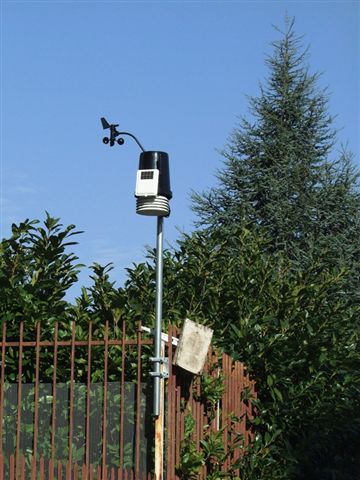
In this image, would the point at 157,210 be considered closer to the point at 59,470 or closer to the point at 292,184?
the point at 59,470

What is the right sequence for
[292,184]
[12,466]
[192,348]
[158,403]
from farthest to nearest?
[292,184]
[192,348]
[12,466]
[158,403]

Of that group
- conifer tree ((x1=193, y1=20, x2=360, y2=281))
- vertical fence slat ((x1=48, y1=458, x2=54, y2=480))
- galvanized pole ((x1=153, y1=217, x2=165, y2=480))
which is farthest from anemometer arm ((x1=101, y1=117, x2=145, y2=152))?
conifer tree ((x1=193, y1=20, x2=360, y2=281))

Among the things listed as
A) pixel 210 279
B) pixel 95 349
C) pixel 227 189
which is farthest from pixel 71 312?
pixel 227 189

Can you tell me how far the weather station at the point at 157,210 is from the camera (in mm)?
8141

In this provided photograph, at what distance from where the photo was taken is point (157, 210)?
841 cm

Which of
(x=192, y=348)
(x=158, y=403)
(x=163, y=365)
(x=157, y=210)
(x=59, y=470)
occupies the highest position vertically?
(x=157, y=210)

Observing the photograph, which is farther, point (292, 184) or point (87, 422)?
point (292, 184)

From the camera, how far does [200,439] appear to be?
8.97 meters

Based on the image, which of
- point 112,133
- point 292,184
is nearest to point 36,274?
point 112,133

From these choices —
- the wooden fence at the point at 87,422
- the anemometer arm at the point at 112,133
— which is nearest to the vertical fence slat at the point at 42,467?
the wooden fence at the point at 87,422

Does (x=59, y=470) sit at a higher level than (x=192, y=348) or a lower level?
lower

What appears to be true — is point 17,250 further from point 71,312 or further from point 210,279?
point 210,279

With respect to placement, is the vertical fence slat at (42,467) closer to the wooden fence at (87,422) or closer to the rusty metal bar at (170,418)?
the wooden fence at (87,422)

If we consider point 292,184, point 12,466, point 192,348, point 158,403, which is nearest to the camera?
point 158,403
